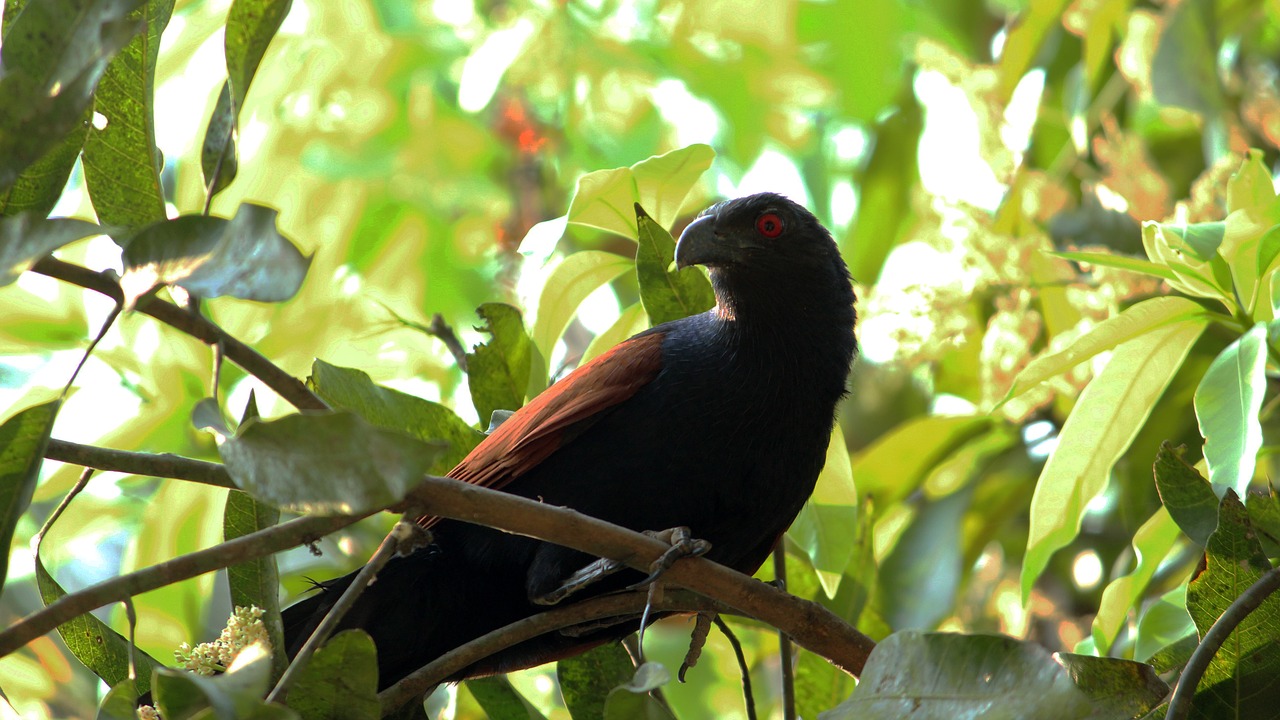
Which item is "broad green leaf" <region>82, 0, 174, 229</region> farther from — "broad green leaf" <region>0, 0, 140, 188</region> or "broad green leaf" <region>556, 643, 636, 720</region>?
"broad green leaf" <region>556, 643, 636, 720</region>

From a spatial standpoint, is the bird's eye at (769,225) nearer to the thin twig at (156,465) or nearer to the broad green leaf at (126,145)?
the broad green leaf at (126,145)

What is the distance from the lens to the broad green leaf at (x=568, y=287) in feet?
8.53

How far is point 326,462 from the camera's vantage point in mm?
1213

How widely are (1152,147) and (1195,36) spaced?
1.33 m

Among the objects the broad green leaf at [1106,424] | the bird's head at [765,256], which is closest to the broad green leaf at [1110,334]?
the broad green leaf at [1106,424]

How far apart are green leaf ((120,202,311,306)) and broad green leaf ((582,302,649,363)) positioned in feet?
5.10

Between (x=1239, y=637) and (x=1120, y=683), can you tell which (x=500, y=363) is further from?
(x=1239, y=637)

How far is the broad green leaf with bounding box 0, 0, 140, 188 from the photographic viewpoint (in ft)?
4.04

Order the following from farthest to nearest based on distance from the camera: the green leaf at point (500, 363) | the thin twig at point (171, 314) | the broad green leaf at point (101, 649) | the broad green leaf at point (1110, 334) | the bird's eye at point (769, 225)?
the bird's eye at point (769, 225)
the green leaf at point (500, 363)
the broad green leaf at point (1110, 334)
the broad green leaf at point (101, 649)
the thin twig at point (171, 314)

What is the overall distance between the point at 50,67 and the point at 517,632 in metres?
1.10

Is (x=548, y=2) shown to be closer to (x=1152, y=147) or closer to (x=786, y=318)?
(x=786, y=318)

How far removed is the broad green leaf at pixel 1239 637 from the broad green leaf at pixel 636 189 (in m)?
1.24

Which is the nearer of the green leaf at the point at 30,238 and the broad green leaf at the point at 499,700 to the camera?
the green leaf at the point at 30,238

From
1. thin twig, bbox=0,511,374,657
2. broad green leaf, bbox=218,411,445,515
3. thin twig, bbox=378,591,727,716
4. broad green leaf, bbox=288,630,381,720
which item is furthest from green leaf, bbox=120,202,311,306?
thin twig, bbox=378,591,727,716
